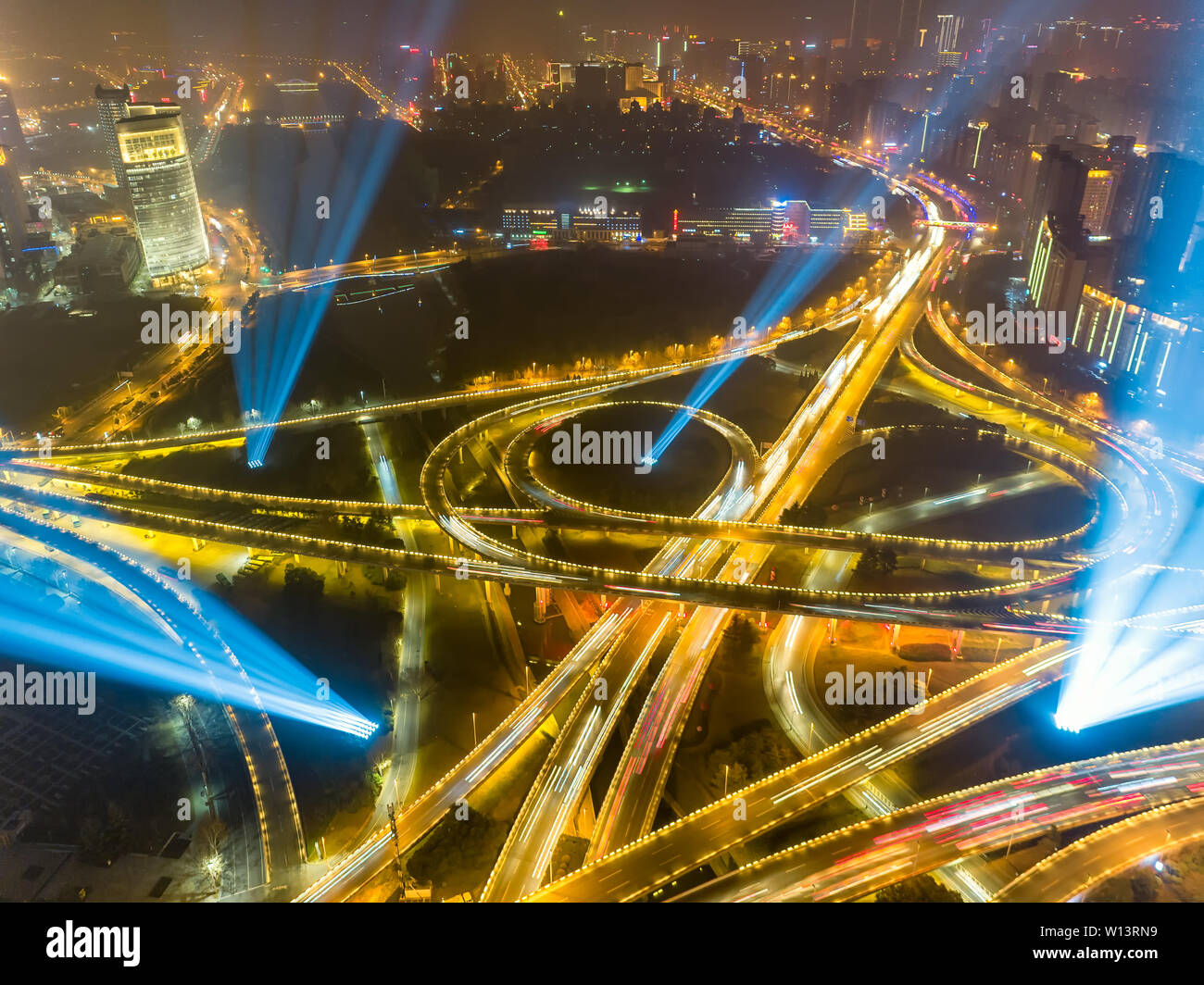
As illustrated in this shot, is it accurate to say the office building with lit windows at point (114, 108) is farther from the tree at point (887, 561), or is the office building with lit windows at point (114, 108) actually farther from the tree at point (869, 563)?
the tree at point (887, 561)

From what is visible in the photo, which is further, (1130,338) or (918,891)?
(1130,338)

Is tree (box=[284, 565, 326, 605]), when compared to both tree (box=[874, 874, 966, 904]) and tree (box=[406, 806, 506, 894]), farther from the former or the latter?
tree (box=[874, 874, 966, 904])

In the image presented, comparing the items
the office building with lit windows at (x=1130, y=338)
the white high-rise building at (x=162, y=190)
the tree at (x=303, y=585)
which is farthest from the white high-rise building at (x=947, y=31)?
the tree at (x=303, y=585)

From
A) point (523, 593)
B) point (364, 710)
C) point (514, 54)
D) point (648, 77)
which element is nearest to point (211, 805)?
point (364, 710)

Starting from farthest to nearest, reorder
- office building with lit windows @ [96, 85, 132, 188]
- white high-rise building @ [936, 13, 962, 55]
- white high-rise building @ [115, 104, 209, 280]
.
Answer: white high-rise building @ [936, 13, 962, 55]
office building with lit windows @ [96, 85, 132, 188]
white high-rise building @ [115, 104, 209, 280]

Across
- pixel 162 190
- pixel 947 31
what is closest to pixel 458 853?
pixel 162 190

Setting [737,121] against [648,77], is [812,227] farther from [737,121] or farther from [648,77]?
[648,77]

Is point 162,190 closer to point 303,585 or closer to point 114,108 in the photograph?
point 114,108

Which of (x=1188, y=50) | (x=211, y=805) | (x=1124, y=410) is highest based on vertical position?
(x=1188, y=50)

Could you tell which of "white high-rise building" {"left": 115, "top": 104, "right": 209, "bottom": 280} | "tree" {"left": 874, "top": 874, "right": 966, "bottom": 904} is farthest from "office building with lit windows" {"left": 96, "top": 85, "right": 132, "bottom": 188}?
"tree" {"left": 874, "top": 874, "right": 966, "bottom": 904}
